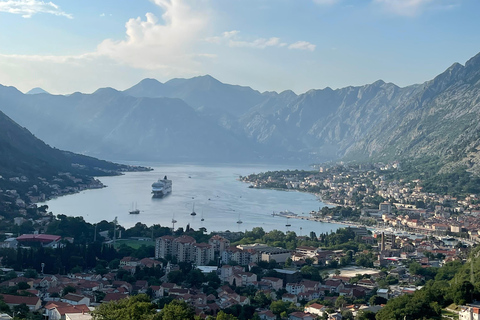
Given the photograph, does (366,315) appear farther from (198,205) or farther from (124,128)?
(124,128)

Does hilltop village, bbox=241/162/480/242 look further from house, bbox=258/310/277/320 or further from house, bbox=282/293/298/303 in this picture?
house, bbox=258/310/277/320

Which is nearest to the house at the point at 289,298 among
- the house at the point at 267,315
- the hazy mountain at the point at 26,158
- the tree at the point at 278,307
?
the tree at the point at 278,307

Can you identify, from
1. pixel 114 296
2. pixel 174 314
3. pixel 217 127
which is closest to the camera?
pixel 174 314

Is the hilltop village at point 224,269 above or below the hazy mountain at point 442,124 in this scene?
below

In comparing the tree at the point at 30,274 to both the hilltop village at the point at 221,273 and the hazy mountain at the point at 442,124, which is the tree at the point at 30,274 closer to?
the hilltop village at the point at 221,273

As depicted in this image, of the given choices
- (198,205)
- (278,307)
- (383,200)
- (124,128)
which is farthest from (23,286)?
(124,128)
